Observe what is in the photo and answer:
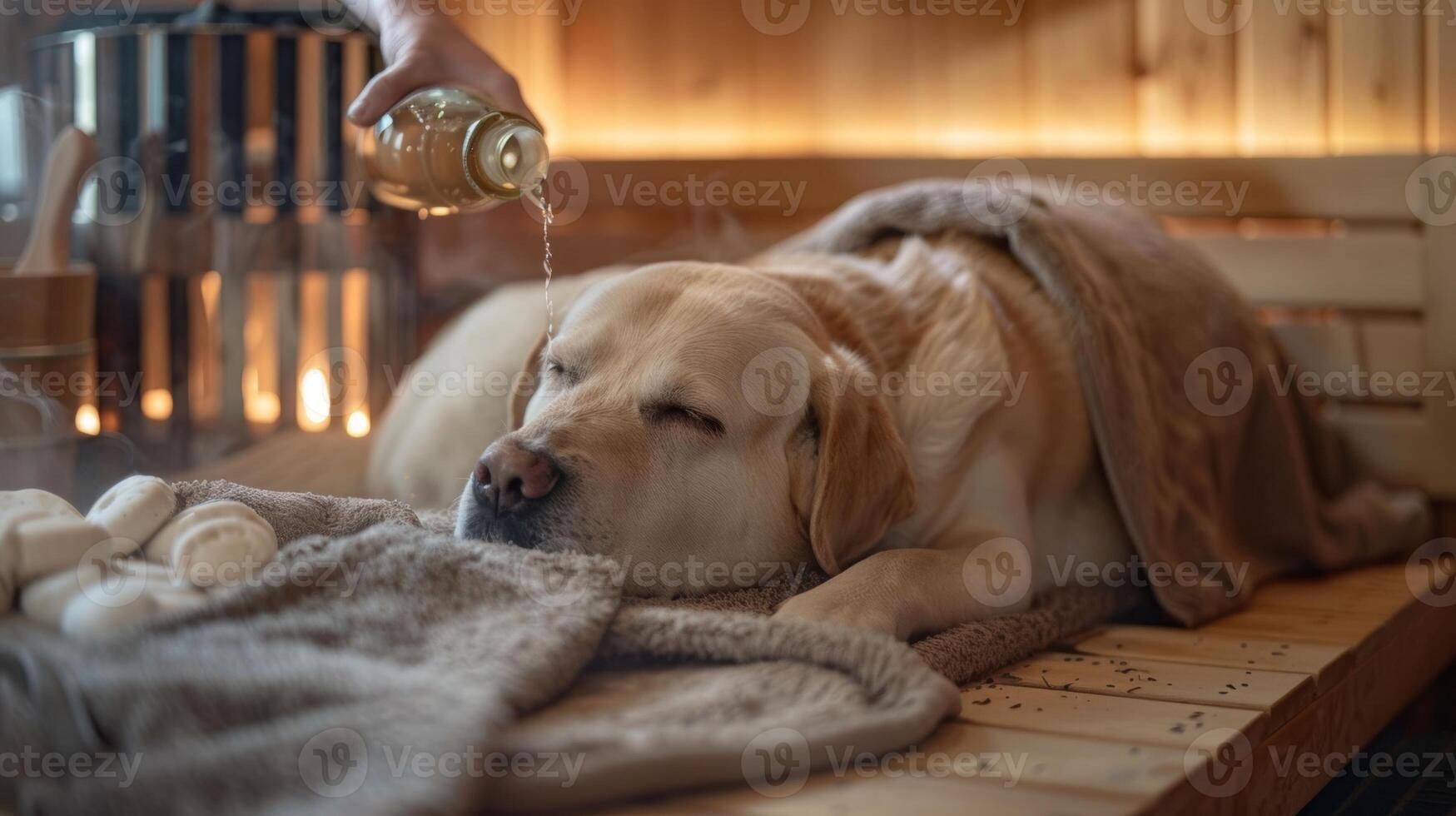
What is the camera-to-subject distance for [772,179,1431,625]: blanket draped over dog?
1892 millimetres

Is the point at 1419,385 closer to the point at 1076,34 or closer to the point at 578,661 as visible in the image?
the point at 1076,34

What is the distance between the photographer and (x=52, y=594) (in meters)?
1.16

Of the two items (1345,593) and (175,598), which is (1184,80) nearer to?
(1345,593)

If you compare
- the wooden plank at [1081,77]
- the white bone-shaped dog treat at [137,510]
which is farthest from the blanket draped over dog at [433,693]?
the wooden plank at [1081,77]

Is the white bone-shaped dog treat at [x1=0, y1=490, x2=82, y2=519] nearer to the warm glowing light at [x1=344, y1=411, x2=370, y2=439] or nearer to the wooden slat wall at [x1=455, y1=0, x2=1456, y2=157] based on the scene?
the warm glowing light at [x1=344, y1=411, x2=370, y2=439]

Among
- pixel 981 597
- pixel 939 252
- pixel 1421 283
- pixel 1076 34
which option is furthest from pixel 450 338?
pixel 1421 283

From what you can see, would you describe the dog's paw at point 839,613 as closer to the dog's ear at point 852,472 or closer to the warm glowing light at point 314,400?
the dog's ear at point 852,472

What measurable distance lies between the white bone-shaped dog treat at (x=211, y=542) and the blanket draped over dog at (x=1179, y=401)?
3.89 ft

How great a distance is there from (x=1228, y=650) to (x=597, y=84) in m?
2.22

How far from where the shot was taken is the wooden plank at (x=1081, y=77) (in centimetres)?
281

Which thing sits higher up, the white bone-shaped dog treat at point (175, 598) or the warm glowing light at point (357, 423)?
the white bone-shaped dog treat at point (175, 598)

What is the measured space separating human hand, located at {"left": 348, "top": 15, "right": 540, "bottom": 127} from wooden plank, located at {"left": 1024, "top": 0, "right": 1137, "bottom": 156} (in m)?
1.40

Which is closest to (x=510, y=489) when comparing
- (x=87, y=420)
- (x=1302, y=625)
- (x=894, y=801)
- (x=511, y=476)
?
(x=511, y=476)

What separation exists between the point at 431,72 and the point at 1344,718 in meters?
1.55
